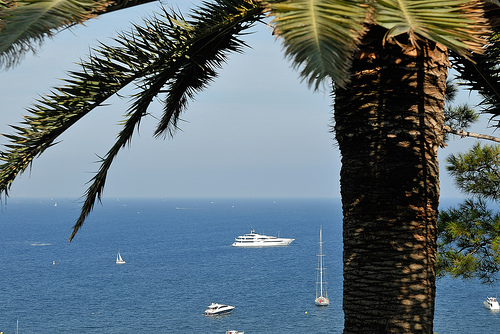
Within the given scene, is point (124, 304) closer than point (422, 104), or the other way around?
point (422, 104)

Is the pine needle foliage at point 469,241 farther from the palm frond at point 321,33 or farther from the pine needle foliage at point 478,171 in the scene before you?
the palm frond at point 321,33

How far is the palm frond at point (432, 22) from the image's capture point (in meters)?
2.02

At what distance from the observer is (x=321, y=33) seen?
200 cm

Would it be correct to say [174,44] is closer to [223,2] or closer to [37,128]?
[223,2]

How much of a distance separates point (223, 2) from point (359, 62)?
1.22m

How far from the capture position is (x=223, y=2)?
3.69 m

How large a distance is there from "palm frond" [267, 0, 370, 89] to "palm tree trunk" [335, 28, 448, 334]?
0.90 meters

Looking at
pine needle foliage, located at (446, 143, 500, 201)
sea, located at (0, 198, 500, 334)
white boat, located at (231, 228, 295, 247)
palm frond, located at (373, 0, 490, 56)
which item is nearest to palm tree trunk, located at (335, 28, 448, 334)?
palm frond, located at (373, 0, 490, 56)

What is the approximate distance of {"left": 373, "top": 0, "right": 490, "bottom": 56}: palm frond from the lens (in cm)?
202

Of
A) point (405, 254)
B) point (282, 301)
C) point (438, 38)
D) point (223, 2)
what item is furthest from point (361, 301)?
point (282, 301)

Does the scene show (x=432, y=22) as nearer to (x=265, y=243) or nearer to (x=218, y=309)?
(x=218, y=309)

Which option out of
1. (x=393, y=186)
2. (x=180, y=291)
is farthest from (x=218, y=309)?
(x=393, y=186)

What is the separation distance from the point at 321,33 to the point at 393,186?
129 cm

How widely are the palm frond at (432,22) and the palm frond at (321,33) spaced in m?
0.10
